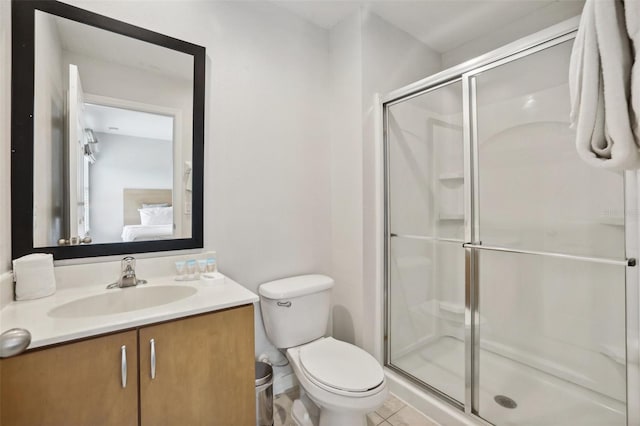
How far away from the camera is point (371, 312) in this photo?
1892 mm

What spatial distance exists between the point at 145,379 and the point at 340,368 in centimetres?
82

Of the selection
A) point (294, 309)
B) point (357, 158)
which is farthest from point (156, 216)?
point (357, 158)

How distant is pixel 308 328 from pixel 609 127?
58.5 inches

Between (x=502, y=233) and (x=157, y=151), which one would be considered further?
(x=502, y=233)

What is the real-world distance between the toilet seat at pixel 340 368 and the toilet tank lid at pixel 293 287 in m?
0.30

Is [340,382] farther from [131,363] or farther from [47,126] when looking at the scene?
[47,126]

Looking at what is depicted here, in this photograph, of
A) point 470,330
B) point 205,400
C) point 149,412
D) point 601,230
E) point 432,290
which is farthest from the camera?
point 432,290

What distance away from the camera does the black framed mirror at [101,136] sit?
1.15 metres

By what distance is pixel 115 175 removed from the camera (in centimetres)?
134

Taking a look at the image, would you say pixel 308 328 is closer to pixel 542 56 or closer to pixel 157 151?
pixel 157 151

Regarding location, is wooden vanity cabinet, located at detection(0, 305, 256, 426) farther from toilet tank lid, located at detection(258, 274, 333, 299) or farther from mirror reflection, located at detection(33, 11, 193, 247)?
mirror reflection, located at detection(33, 11, 193, 247)

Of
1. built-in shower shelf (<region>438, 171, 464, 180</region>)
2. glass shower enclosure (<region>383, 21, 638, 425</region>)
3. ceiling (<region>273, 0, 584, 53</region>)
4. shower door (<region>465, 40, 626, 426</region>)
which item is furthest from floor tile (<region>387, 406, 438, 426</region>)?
ceiling (<region>273, 0, 584, 53</region>)

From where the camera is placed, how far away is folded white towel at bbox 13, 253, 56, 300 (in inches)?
42.3

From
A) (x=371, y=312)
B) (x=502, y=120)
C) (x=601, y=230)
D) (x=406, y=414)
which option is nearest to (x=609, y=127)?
(x=601, y=230)
